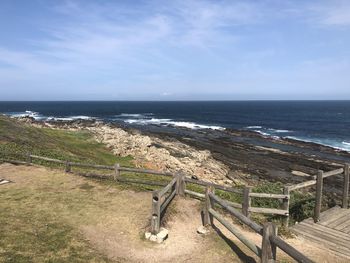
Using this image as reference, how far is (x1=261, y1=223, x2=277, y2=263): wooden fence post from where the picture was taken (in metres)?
7.63

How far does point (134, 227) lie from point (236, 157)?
34.1 m

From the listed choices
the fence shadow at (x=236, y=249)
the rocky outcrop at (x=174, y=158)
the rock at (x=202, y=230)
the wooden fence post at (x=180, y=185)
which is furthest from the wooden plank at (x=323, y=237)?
the rocky outcrop at (x=174, y=158)

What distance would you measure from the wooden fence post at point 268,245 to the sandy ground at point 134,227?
1475 mm

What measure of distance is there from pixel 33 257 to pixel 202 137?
53.8m

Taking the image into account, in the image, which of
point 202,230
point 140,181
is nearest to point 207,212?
point 202,230

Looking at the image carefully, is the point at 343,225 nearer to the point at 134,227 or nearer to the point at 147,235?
the point at 147,235

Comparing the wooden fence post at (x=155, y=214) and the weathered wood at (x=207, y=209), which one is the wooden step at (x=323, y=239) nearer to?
the weathered wood at (x=207, y=209)

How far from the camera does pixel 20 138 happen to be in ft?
101

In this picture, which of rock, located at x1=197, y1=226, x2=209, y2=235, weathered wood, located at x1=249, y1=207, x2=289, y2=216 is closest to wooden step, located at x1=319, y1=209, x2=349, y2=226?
weathered wood, located at x1=249, y1=207, x2=289, y2=216

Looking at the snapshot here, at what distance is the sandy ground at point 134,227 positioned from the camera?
9.59m

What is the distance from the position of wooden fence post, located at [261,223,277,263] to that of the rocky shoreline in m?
22.9

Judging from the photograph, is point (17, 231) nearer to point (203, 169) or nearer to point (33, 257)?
point (33, 257)

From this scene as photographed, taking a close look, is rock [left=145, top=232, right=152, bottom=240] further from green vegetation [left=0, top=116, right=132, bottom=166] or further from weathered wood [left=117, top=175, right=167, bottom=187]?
green vegetation [left=0, top=116, right=132, bottom=166]

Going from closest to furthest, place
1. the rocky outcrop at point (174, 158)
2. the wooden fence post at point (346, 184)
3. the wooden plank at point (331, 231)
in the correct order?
the wooden plank at point (331, 231), the wooden fence post at point (346, 184), the rocky outcrop at point (174, 158)
